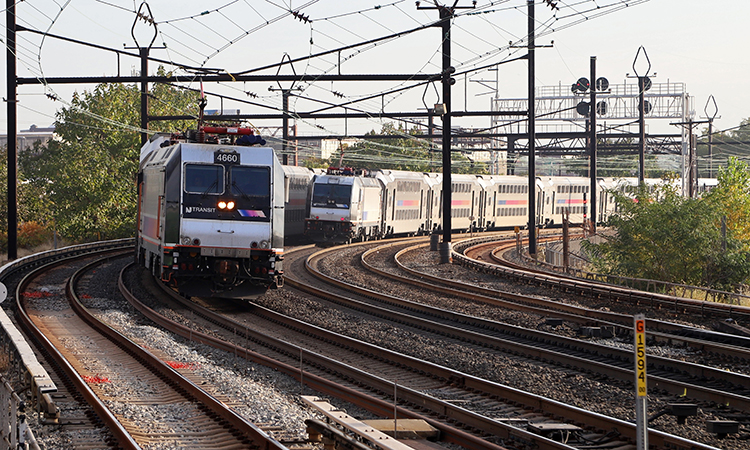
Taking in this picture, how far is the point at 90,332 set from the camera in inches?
617

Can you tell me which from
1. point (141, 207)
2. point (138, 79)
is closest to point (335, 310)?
point (141, 207)

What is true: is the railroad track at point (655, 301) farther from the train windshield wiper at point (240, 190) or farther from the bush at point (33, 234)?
the bush at point (33, 234)

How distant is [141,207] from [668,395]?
650 inches

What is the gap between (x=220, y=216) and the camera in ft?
59.7

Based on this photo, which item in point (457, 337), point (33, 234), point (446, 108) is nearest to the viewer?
point (457, 337)

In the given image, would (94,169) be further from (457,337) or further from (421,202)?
(457,337)

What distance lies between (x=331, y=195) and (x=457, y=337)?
964 inches

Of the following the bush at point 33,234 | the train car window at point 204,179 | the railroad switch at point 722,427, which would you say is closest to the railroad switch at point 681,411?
the railroad switch at point 722,427

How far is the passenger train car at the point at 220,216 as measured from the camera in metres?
18.0

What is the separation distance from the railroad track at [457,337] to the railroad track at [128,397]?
2.82m

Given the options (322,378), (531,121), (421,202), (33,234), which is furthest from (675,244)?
(33,234)

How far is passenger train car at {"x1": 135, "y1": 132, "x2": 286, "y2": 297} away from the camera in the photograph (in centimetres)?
1802

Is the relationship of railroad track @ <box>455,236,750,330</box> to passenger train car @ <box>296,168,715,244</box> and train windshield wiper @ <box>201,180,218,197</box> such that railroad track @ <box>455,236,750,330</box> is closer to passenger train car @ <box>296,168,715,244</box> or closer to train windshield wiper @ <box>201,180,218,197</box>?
passenger train car @ <box>296,168,715,244</box>

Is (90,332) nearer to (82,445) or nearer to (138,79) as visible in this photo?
(82,445)
